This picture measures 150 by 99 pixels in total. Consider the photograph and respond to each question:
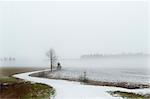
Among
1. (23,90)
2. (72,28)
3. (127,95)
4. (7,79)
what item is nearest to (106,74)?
(127,95)

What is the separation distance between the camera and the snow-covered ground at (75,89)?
360 cm

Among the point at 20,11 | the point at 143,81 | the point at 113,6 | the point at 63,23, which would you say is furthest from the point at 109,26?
the point at 20,11

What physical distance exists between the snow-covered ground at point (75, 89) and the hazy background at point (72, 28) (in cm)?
28

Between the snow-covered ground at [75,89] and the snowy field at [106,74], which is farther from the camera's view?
the snowy field at [106,74]

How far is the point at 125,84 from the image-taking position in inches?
146

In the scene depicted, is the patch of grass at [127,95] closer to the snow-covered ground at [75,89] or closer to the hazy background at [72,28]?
the snow-covered ground at [75,89]

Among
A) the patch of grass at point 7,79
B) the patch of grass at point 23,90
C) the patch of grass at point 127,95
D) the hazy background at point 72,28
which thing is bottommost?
the patch of grass at point 127,95

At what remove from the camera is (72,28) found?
378cm

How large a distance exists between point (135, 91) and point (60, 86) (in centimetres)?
95

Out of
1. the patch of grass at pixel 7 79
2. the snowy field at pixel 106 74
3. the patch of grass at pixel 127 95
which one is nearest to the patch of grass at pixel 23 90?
the patch of grass at pixel 7 79

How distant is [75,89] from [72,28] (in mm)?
794

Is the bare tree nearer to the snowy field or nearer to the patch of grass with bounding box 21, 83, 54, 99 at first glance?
the snowy field

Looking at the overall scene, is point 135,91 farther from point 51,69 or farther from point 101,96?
point 51,69

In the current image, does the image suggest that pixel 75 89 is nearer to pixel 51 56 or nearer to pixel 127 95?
pixel 51 56
